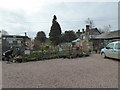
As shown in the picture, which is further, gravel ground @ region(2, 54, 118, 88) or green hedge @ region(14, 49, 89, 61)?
green hedge @ region(14, 49, 89, 61)

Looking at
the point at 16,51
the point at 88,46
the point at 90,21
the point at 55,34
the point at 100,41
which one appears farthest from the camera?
the point at 55,34

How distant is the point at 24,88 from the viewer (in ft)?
12.0

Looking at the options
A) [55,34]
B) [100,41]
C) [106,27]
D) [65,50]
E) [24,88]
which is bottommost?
[24,88]

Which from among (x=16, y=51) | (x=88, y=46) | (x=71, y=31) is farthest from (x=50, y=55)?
(x=71, y=31)

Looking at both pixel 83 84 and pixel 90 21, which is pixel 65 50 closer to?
pixel 83 84

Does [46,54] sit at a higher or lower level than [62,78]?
higher

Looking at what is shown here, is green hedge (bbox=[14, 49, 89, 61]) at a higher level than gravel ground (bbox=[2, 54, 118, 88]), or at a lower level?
higher

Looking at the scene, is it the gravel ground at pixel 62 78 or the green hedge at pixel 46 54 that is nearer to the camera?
the gravel ground at pixel 62 78

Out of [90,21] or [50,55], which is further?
[90,21]

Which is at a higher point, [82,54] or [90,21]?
[90,21]

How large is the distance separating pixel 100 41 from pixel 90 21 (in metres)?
11.2

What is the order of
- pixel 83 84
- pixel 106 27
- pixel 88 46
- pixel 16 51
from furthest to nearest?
1. pixel 106 27
2. pixel 88 46
3. pixel 16 51
4. pixel 83 84

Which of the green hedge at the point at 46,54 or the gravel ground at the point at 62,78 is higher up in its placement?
the green hedge at the point at 46,54

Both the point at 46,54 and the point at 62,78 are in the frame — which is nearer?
the point at 62,78
